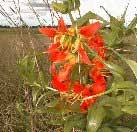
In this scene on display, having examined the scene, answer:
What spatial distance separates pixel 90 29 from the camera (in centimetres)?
87

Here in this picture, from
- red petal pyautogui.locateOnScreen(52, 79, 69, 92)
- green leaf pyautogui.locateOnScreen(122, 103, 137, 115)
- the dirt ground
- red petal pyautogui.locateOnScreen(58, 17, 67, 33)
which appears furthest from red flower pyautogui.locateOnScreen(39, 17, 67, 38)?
the dirt ground

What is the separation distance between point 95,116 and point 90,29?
0.88 feet

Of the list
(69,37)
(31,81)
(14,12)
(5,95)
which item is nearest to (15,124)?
(5,95)

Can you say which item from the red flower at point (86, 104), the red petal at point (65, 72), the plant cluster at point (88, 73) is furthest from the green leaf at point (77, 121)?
the red petal at point (65, 72)

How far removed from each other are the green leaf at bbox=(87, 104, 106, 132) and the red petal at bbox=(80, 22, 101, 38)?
225 mm

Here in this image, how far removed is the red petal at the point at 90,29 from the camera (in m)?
0.86

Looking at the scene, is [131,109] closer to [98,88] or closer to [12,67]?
[98,88]

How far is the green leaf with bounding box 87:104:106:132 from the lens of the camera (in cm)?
104

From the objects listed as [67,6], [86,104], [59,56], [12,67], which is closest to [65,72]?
[59,56]

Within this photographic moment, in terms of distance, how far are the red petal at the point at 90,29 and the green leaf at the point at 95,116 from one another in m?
0.23

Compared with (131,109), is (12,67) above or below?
below

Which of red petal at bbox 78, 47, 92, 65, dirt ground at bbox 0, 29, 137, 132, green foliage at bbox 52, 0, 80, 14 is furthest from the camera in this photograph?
dirt ground at bbox 0, 29, 137, 132

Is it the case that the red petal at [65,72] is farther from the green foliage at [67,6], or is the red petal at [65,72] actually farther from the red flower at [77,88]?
the green foliage at [67,6]

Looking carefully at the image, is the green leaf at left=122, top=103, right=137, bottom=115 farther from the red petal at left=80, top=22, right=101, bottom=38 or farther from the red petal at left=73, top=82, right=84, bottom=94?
the red petal at left=80, top=22, right=101, bottom=38
